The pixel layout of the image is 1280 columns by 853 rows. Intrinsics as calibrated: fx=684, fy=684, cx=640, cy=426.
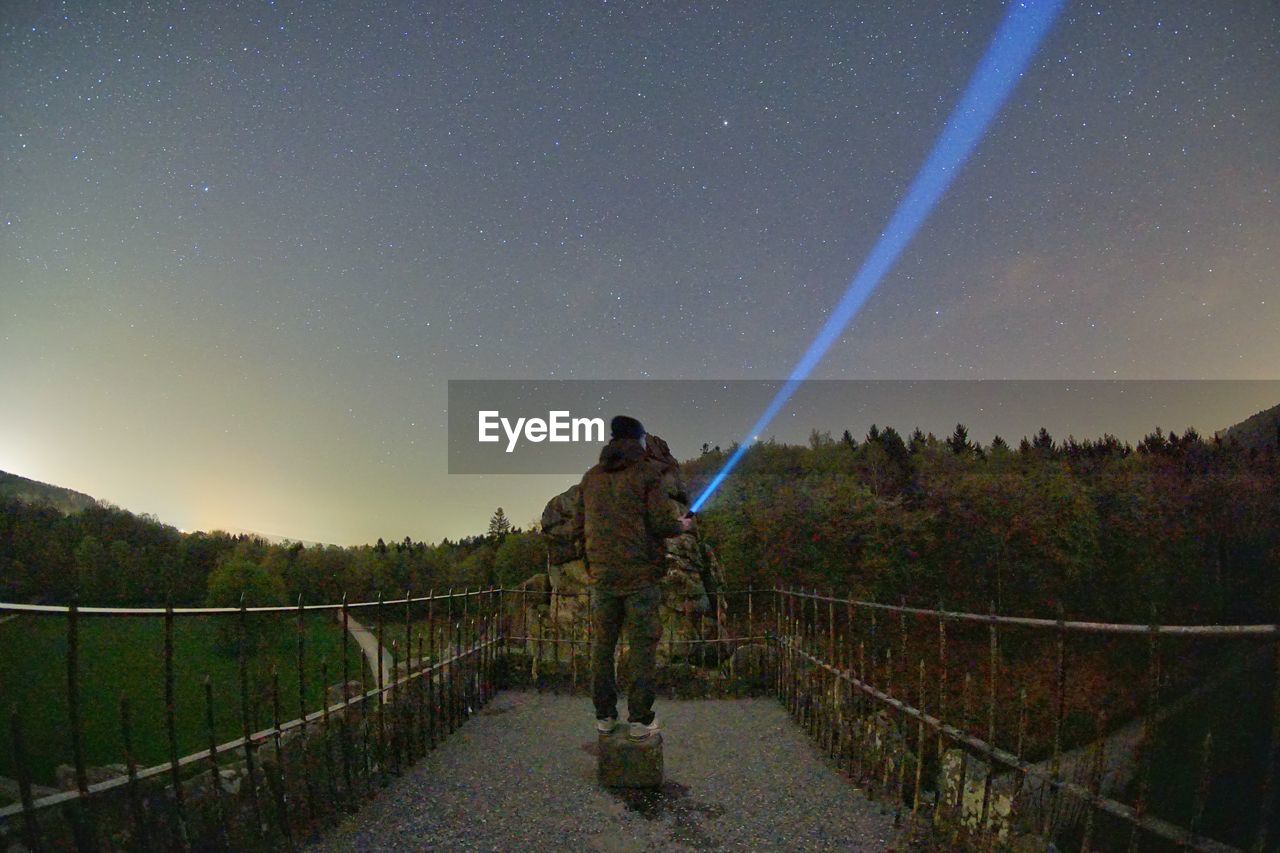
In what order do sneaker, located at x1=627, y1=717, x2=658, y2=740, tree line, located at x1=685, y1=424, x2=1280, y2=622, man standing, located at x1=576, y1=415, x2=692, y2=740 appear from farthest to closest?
tree line, located at x1=685, y1=424, x2=1280, y2=622 < man standing, located at x1=576, y1=415, x2=692, y2=740 < sneaker, located at x1=627, y1=717, x2=658, y2=740

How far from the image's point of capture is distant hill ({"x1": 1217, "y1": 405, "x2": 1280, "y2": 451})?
61.8 metres

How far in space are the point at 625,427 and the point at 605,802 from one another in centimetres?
339

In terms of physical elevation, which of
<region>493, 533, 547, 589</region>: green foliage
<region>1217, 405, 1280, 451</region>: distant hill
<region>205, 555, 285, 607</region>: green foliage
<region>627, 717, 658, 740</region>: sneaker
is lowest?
<region>205, 555, 285, 607</region>: green foliage

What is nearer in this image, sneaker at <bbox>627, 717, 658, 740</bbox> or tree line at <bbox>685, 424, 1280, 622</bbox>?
sneaker at <bbox>627, 717, 658, 740</bbox>

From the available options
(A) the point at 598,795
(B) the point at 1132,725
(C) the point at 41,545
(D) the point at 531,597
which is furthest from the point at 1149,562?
(C) the point at 41,545

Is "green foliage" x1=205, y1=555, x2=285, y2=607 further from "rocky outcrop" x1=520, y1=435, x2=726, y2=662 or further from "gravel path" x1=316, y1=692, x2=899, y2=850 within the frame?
"gravel path" x1=316, y1=692, x2=899, y2=850

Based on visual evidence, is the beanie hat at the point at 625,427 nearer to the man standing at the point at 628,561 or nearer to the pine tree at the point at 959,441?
the man standing at the point at 628,561

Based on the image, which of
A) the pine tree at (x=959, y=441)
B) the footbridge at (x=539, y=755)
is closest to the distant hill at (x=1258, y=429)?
the pine tree at (x=959, y=441)

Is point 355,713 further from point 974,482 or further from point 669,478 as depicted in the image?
point 974,482

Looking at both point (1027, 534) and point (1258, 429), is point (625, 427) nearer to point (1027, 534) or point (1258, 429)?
point (1027, 534)

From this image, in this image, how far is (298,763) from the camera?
16.7 ft

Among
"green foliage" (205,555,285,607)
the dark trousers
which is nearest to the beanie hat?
the dark trousers

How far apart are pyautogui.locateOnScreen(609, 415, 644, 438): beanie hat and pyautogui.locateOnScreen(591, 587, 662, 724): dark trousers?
153cm

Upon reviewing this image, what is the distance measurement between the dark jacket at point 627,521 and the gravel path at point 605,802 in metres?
1.91
